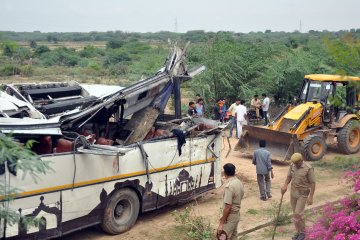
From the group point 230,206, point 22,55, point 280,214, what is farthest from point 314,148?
point 22,55

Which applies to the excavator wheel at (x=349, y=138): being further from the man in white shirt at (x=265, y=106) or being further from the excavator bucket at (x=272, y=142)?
the man in white shirt at (x=265, y=106)

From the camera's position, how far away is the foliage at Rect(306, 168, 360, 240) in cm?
623

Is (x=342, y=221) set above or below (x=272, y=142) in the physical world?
above

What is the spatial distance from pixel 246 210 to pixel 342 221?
437cm

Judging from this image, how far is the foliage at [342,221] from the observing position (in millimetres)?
6234

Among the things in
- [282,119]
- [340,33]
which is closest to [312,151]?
[282,119]

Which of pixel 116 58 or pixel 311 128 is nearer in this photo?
pixel 311 128

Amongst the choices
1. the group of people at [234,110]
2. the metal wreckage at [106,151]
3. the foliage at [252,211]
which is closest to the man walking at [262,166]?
the foliage at [252,211]

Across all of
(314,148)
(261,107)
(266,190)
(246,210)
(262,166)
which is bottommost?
(246,210)

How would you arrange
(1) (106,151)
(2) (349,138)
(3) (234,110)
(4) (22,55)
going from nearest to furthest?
1. (1) (106,151)
2. (2) (349,138)
3. (3) (234,110)
4. (4) (22,55)

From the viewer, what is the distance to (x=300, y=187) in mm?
8578

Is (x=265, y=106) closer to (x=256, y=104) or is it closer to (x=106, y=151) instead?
(x=256, y=104)

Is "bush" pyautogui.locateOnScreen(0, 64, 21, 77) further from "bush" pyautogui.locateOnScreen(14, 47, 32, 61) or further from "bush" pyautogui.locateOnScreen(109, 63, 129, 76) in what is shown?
"bush" pyautogui.locateOnScreen(14, 47, 32, 61)

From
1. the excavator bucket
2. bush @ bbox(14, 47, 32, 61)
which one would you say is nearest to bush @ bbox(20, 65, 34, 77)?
bush @ bbox(14, 47, 32, 61)
